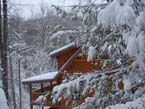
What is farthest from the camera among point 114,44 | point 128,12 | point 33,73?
point 33,73

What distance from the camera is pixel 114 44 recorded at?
511 centimetres

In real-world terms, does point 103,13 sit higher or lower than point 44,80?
higher

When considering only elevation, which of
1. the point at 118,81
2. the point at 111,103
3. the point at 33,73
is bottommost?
the point at 33,73

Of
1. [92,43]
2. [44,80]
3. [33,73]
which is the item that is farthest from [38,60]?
[92,43]

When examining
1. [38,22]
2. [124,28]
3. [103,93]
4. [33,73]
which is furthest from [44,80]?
[38,22]

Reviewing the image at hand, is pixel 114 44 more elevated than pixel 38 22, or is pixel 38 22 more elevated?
pixel 114 44

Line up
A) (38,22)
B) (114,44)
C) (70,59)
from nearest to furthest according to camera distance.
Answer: (114,44) → (70,59) → (38,22)

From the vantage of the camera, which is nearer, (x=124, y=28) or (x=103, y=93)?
(x=124, y=28)

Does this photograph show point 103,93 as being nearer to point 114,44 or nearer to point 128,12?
point 114,44

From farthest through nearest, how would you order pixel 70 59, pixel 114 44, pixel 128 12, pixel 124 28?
pixel 70 59 < pixel 114 44 < pixel 124 28 < pixel 128 12

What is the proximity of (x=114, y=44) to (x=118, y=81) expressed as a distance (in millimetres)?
574

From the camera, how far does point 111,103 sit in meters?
5.22

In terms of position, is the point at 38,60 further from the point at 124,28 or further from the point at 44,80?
the point at 124,28

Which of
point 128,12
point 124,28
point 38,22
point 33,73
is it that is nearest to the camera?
point 128,12
